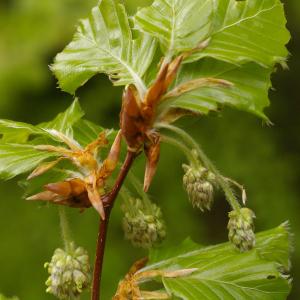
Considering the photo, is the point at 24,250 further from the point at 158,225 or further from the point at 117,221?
the point at 158,225

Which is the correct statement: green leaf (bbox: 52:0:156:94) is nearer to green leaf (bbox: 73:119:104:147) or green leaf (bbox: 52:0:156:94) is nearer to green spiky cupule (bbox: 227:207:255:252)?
green leaf (bbox: 73:119:104:147)

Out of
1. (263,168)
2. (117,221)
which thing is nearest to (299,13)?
(263,168)

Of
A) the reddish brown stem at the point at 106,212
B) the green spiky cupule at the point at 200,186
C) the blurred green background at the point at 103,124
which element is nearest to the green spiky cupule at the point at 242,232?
the green spiky cupule at the point at 200,186

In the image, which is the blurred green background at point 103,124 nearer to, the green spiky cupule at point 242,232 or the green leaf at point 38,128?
the green leaf at point 38,128

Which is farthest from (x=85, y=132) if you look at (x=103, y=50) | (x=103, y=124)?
(x=103, y=124)

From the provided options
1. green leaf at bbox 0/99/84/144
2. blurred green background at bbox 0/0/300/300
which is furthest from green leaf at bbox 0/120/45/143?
blurred green background at bbox 0/0/300/300

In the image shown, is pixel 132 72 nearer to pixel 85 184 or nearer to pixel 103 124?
pixel 85 184
